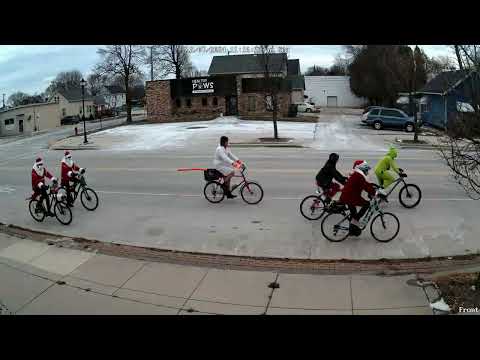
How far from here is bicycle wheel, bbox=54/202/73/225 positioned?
10828 millimetres

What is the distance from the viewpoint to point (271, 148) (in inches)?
992

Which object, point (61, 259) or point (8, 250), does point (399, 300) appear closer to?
point (61, 259)

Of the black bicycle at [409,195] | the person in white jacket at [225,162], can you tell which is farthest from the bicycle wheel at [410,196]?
the person in white jacket at [225,162]

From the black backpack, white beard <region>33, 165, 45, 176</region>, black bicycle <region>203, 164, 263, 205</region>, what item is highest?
white beard <region>33, 165, 45, 176</region>

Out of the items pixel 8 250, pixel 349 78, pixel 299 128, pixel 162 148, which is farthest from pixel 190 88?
pixel 8 250

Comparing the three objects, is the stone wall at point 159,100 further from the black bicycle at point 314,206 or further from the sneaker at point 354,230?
the sneaker at point 354,230

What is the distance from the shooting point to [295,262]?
25.7ft

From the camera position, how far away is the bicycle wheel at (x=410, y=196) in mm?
11359

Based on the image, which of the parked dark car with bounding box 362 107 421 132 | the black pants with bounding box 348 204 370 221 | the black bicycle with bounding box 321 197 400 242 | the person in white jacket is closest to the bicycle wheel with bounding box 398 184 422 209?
the black bicycle with bounding box 321 197 400 242

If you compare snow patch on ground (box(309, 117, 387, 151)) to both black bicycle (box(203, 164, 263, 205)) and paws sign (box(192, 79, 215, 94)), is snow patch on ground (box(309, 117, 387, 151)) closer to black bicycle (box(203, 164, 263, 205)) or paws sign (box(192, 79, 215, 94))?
black bicycle (box(203, 164, 263, 205))

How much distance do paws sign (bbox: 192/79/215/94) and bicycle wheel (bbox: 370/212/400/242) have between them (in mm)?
39839

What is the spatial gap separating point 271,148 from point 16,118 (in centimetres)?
4461

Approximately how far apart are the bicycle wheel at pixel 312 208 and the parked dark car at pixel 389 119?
Answer: 24.8m

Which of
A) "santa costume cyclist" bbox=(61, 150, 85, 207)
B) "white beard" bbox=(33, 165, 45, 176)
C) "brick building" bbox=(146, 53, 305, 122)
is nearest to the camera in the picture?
"white beard" bbox=(33, 165, 45, 176)
